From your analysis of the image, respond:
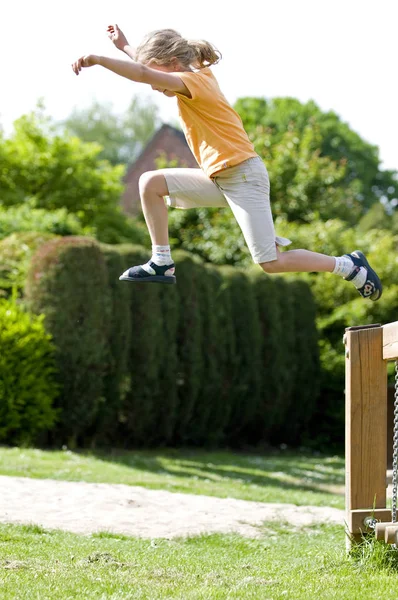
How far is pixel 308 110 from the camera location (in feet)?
130

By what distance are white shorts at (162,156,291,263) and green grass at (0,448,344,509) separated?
4568 millimetres

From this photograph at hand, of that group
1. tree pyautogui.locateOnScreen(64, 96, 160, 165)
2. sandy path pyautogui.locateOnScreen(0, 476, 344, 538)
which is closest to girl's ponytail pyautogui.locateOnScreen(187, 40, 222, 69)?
sandy path pyautogui.locateOnScreen(0, 476, 344, 538)

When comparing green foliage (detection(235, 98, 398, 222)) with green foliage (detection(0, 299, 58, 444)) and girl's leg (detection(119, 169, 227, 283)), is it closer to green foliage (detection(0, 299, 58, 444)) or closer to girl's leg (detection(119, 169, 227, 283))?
green foliage (detection(0, 299, 58, 444))

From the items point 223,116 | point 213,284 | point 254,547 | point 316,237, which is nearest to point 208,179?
point 223,116

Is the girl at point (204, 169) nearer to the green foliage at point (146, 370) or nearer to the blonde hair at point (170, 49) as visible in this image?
the blonde hair at point (170, 49)

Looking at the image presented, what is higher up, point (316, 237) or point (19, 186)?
point (19, 186)

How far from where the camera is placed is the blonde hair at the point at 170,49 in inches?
194

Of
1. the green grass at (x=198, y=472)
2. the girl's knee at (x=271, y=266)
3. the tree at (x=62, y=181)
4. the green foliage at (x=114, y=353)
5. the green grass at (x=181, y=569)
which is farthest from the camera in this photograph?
the tree at (x=62, y=181)

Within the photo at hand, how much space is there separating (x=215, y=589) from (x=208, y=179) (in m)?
2.34

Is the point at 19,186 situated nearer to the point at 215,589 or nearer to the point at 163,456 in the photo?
the point at 163,456

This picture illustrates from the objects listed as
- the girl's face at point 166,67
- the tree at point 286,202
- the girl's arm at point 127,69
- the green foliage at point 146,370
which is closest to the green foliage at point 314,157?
the tree at point 286,202

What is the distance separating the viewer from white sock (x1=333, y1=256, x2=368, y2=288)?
5.40 meters

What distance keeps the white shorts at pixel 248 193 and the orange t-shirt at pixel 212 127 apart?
A: 0.07 metres

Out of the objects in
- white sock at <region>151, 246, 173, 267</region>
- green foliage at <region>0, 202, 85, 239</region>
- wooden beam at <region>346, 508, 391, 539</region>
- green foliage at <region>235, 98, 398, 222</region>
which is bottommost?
wooden beam at <region>346, 508, 391, 539</region>
